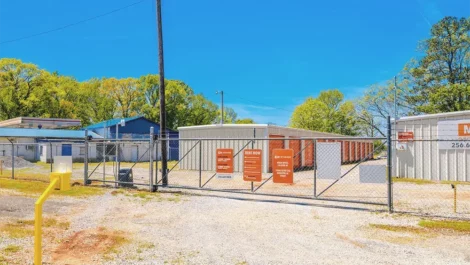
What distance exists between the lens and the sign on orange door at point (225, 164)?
42.9ft

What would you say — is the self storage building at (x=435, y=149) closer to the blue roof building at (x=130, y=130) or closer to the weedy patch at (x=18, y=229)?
the weedy patch at (x=18, y=229)

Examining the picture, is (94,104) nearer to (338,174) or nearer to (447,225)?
(338,174)

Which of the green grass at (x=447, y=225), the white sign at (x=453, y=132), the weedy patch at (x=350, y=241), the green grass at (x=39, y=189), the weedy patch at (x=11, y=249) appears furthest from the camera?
the white sign at (x=453, y=132)

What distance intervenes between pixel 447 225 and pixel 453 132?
12192mm

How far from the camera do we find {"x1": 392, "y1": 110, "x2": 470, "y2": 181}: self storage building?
1866 cm

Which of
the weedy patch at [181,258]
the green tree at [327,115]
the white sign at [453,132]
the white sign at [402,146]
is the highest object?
the green tree at [327,115]

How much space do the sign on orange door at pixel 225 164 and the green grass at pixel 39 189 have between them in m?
4.80

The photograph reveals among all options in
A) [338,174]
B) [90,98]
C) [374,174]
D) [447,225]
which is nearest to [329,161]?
[338,174]

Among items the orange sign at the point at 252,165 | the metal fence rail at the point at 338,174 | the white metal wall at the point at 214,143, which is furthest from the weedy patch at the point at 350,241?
the white metal wall at the point at 214,143

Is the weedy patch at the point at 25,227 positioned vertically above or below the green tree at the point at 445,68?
below

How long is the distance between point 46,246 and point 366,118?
178 ft

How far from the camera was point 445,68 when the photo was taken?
128ft

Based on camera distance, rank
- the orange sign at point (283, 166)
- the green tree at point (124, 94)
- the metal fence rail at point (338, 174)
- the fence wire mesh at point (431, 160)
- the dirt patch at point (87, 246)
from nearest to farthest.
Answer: the dirt patch at point (87, 246) → the metal fence rail at point (338, 174) → the orange sign at point (283, 166) → the fence wire mesh at point (431, 160) → the green tree at point (124, 94)

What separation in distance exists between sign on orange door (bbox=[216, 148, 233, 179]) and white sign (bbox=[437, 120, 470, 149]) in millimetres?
12140
